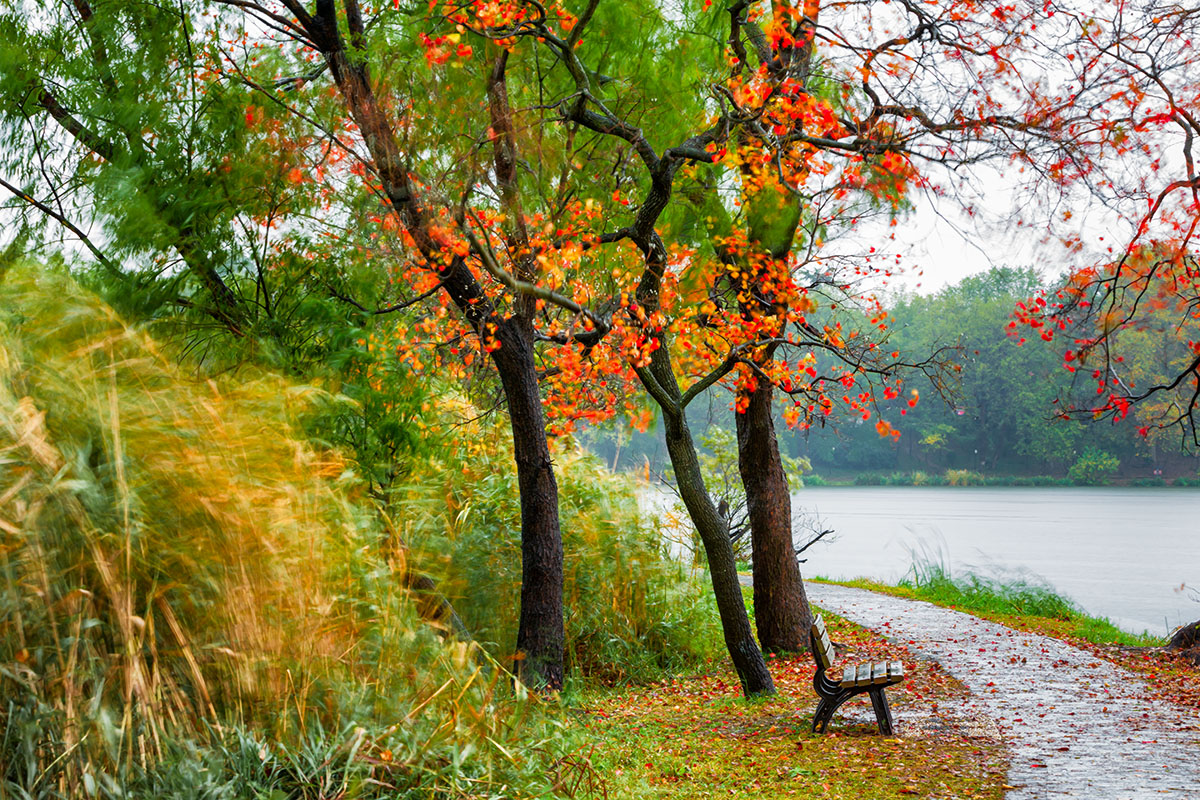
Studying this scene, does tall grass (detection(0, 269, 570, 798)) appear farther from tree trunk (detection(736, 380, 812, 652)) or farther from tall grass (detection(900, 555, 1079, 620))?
tall grass (detection(900, 555, 1079, 620))

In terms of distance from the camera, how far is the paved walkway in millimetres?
4086

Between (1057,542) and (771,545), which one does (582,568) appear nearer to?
(771,545)

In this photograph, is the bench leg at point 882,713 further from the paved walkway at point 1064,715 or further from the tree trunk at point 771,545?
the tree trunk at point 771,545

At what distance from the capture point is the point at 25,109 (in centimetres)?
468

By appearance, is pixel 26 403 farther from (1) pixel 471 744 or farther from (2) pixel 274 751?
(1) pixel 471 744

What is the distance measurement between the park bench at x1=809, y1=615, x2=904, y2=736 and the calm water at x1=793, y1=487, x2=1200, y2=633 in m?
8.17

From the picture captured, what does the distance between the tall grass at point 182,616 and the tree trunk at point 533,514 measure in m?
2.81

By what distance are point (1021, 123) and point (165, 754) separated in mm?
6339

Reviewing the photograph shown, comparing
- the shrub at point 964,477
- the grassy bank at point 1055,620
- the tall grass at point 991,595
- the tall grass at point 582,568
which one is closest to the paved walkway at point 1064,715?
the grassy bank at point 1055,620

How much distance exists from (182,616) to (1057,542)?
71.9 feet

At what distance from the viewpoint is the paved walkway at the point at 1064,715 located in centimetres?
409

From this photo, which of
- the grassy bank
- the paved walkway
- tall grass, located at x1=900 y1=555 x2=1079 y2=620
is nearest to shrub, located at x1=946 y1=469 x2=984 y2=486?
the grassy bank

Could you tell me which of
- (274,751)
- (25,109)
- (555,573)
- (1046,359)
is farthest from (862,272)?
(1046,359)

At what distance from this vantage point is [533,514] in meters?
6.10
